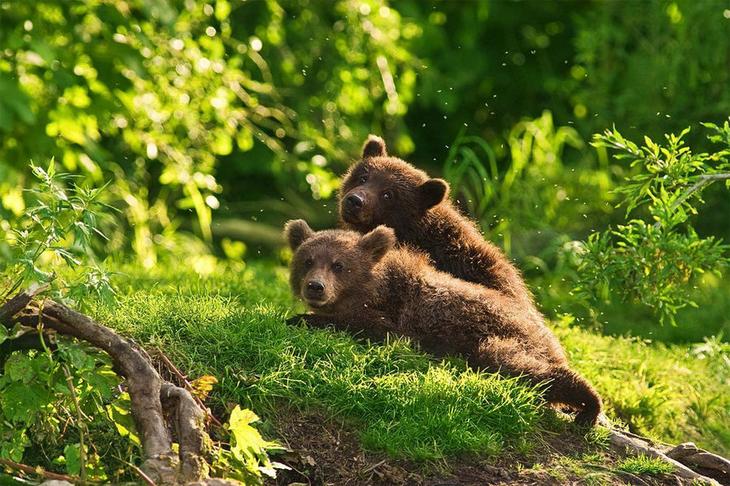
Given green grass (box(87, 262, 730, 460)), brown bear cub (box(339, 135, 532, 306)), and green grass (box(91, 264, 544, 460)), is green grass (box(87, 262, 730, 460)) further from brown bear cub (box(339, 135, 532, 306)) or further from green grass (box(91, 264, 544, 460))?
brown bear cub (box(339, 135, 532, 306))

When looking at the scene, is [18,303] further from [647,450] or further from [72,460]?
[647,450]

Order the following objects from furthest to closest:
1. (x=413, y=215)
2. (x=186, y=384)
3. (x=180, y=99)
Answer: (x=180, y=99) → (x=413, y=215) → (x=186, y=384)

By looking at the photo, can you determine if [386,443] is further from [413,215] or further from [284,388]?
[413,215]

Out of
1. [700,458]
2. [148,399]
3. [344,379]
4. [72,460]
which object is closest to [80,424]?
[72,460]

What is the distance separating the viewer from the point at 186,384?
493 cm

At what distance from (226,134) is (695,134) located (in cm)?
490

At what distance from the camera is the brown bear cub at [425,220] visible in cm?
679

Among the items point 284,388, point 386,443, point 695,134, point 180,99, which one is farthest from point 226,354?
point 695,134

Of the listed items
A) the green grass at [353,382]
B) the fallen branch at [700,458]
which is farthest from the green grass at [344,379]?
the fallen branch at [700,458]

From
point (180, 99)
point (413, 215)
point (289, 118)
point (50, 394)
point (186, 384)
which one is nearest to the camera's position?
point (50, 394)

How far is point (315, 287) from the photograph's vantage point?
6.18 m

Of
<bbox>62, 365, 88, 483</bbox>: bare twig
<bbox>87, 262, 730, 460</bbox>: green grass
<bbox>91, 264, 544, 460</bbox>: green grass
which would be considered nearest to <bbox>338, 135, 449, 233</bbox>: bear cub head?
<bbox>87, 262, 730, 460</bbox>: green grass

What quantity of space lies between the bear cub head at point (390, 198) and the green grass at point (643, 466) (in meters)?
2.30

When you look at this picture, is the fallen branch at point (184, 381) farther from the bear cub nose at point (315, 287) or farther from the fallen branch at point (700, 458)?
the fallen branch at point (700, 458)
